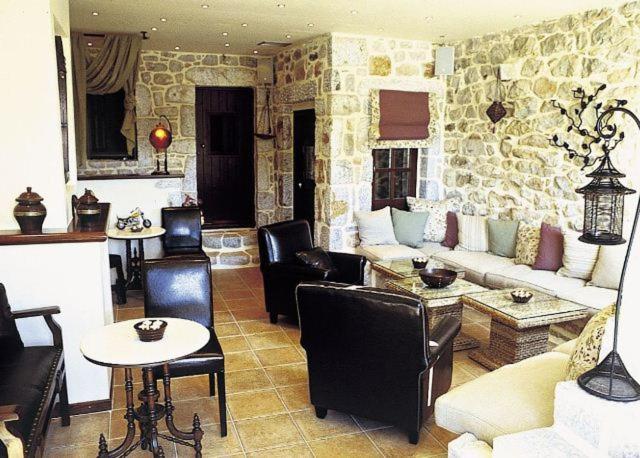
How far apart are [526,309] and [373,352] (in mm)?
1572

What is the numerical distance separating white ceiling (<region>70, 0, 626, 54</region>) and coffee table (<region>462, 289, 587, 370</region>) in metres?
2.36

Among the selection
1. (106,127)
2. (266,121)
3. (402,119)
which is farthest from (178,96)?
(402,119)

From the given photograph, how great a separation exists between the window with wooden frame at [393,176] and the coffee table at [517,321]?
104 inches

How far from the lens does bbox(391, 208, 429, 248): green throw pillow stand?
6.54m

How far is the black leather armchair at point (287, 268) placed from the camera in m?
5.07

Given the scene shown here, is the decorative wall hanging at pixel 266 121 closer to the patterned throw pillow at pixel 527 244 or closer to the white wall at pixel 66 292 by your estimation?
the patterned throw pillow at pixel 527 244

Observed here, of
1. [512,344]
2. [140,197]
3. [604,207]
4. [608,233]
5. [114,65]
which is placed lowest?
[512,344]

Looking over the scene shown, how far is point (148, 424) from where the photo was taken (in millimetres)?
2986

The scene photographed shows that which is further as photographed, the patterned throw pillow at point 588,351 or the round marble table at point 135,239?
the round marble table at point 135,239

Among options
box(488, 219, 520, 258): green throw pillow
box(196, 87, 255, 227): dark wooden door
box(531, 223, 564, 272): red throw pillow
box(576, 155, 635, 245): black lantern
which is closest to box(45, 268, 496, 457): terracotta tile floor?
box(531, 223, 564, 272): red throw pillow

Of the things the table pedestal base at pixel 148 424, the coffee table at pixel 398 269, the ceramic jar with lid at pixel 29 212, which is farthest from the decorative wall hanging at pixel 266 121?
the table pedestal base at pixel 148 424

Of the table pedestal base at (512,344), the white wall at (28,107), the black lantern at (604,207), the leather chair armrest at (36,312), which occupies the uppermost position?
the white wall at (28,107)

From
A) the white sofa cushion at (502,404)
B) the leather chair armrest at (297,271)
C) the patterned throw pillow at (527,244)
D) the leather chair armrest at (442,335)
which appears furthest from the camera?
the patterned throw pillow at (527,244)

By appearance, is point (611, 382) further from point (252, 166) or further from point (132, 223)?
point (252, 166)
